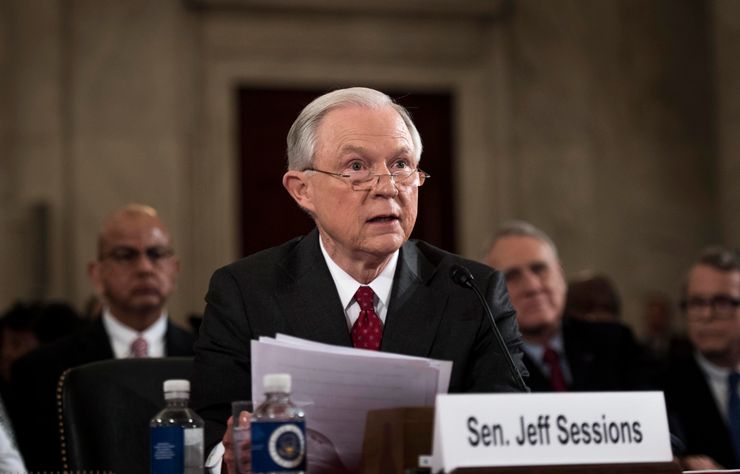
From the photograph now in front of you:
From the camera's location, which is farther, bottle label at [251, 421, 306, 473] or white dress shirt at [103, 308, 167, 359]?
white dress shirt at [103, 308, 167, 359]

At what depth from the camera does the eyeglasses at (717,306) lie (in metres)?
4.95

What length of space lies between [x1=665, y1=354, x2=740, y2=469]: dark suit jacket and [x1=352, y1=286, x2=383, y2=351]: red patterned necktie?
2069 mm

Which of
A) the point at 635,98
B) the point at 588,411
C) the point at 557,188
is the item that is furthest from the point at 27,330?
the point at 635,98

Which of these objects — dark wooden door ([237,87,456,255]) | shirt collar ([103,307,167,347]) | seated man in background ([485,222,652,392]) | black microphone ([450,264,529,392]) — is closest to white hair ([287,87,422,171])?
black microphone ([450,264,529,392])

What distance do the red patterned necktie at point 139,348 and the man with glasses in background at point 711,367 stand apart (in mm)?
2251

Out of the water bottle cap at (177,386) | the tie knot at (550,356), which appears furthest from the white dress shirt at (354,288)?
the tie knot at (550,356)

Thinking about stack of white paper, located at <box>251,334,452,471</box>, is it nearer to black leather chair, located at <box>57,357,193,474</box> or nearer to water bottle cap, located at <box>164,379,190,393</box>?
water bottle cap, located at <box>164,379,190,393</box>

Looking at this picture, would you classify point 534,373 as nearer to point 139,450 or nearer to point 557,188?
point 139,450

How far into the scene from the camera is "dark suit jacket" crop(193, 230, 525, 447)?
2691 millimetres

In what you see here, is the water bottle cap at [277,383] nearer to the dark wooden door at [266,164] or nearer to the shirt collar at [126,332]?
the shirt collar at [126,332]

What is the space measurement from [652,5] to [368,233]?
8.04 metres

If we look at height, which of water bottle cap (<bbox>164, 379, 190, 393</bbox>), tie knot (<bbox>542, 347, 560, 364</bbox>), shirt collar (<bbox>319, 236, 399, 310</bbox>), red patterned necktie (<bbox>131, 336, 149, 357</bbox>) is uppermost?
red patterned necktie (<bbox>131, 336, 149, 357</bbox>)

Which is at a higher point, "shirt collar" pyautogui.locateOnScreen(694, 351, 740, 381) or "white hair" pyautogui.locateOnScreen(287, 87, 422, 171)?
"white hair" pyautogui.locateOnScreen(287, 87, 422, 171)

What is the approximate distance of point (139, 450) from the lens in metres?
3.19
